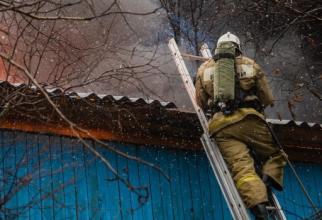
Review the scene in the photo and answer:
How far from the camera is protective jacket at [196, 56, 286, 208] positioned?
6148 millimetres

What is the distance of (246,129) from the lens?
20.7 feet

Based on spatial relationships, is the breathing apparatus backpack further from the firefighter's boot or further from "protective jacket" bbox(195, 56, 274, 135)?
the firefighter's boot

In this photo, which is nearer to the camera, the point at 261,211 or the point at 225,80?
the point at 261,211

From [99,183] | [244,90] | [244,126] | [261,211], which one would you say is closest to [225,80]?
[244,90]

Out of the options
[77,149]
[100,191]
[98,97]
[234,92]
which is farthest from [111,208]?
[234,92]

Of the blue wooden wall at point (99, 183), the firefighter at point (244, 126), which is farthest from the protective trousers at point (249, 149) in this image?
the blue wooden wall at point (99, 183)

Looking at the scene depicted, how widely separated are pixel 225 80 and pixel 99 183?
183cm

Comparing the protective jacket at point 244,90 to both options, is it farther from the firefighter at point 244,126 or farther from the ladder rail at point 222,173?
the ladder rail at point 222,173

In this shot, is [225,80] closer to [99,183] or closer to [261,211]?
[261,211]

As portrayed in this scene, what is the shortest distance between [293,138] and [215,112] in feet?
5.83

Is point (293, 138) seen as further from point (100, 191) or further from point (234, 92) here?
point (100, 191)

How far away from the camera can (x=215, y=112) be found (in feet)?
21.3

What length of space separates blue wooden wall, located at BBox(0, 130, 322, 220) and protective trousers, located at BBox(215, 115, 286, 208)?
54cm

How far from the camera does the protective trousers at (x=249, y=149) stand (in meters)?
6.10
